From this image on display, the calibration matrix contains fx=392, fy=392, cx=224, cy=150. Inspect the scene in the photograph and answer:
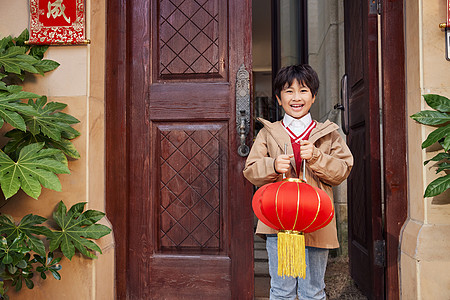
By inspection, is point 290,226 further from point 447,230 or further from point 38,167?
point 38,167

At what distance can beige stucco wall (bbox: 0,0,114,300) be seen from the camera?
222 centimetres

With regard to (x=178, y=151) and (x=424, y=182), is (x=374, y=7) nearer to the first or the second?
(x=424, y=182)

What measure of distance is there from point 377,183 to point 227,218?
3.31 ft

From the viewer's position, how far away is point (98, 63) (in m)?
2.41

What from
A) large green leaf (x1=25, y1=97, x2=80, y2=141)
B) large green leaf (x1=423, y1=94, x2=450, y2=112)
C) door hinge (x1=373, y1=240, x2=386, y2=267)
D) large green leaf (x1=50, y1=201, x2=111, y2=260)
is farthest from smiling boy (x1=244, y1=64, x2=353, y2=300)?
large green leaf (x1=25, y1=97, x2=80, y2=141)

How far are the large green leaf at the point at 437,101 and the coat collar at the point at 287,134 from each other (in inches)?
19.6

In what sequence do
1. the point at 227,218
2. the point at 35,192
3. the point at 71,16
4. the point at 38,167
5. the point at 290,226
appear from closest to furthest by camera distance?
the point at 290,226 → the point at 35,192 → the point at 38,167 → the point at 71,16 → the point at 227,218

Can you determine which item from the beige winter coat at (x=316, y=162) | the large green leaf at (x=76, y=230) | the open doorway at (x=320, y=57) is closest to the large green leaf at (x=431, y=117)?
the beige winter coat at (x=316, y=162)

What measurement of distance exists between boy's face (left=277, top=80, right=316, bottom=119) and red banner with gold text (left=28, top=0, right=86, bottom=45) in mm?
1249

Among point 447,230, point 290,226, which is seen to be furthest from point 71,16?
point 447,230

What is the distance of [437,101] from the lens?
1.99 metres

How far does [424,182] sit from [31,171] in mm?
2007

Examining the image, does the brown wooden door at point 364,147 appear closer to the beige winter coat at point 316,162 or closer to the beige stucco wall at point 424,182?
the beige stucco wall at point 424,182

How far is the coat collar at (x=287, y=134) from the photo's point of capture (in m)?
1.90
